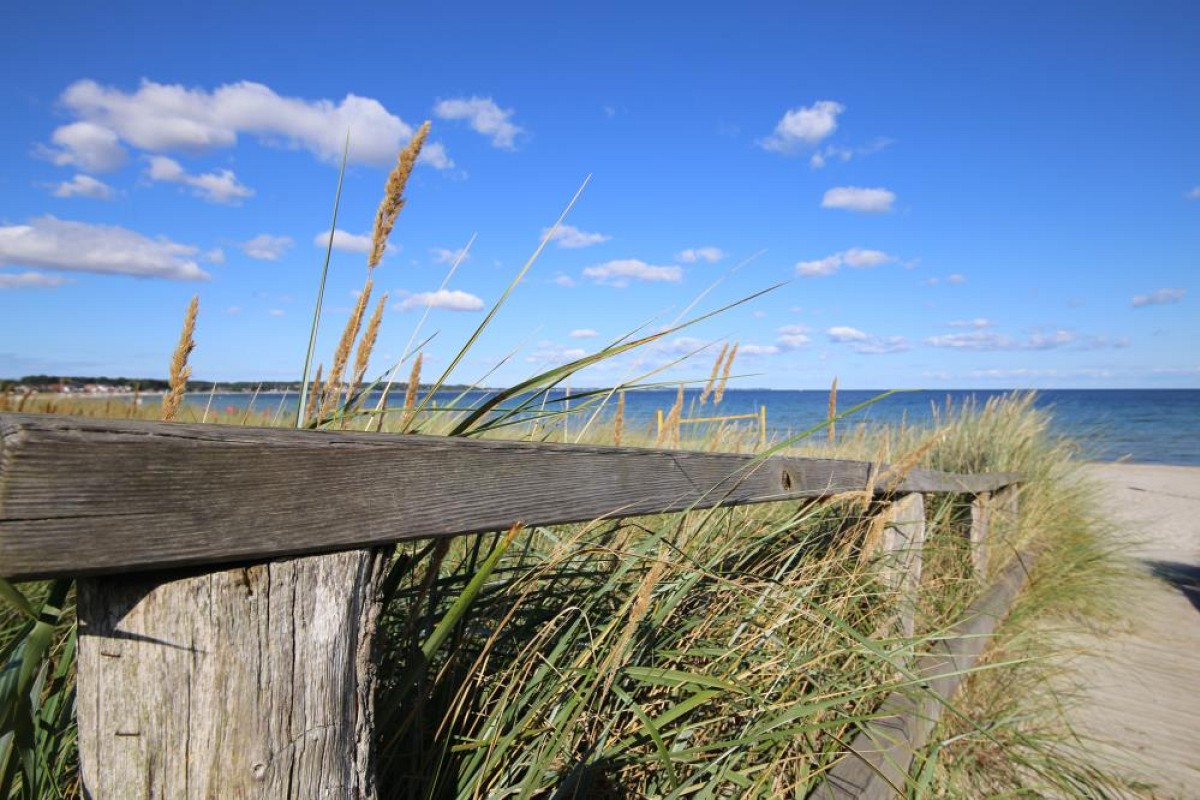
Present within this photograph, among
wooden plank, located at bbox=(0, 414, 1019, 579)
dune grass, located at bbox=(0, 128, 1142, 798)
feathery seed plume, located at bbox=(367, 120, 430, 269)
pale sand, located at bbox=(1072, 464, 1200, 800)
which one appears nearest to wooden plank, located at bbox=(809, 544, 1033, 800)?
dune grass, located at bbox=(0, 128, 1142, 798)

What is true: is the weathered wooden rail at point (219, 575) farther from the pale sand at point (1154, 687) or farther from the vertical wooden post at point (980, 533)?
the vertical wooden post at point (980, 533)

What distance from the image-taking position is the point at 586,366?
1.33 meters

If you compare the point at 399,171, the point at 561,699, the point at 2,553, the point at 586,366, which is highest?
the point at 399,171

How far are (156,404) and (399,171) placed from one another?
3268 mm

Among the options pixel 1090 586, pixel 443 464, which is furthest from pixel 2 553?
pixel 1090 586

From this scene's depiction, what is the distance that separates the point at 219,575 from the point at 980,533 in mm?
4389

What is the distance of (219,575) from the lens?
761 mm

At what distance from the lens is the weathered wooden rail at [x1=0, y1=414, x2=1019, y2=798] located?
64cm

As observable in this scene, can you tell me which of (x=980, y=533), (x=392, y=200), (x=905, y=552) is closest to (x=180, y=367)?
(x=392, y=200)

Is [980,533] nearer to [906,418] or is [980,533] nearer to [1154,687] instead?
[1154,687]

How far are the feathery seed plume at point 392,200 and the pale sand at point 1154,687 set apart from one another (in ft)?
9.52

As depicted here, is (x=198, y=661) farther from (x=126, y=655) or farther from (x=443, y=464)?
(x=443, y=464)

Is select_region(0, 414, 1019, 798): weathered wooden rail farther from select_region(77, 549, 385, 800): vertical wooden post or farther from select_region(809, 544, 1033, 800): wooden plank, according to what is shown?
select_region(809, 544, 1033, 800): wooden plank

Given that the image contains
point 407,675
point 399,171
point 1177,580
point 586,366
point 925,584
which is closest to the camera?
point 407,675
